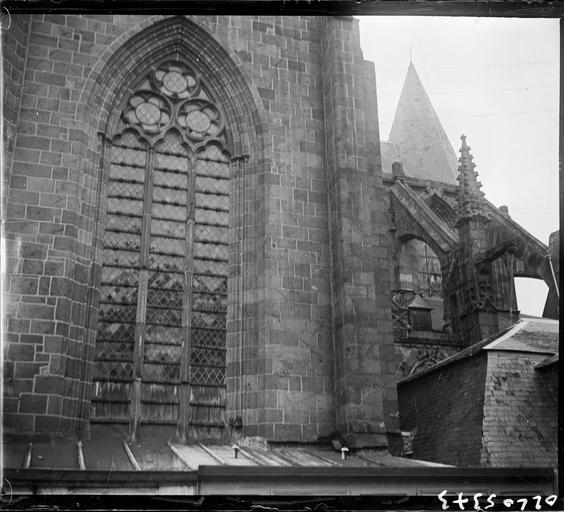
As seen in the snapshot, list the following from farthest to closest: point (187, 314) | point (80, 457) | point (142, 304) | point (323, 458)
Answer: point (187, 314), point (142, 304), point (323, 458), point (80, 457)

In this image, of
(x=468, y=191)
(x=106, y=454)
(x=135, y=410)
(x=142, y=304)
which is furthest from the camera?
(x=468, y=191)

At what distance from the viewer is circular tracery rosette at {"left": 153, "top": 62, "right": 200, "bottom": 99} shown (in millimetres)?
12422

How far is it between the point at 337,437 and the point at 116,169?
518cm

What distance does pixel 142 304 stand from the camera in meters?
11.2

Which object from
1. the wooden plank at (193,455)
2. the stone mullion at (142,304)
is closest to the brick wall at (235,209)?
the stone mullion at (142,304)

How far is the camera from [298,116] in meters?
12.5

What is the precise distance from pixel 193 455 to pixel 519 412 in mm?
5827

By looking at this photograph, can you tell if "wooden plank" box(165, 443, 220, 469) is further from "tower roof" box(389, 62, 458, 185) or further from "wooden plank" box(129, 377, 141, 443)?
"tower roof" box(389, 62, 458, 185)

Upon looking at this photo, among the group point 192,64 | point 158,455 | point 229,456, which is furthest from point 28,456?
point 192,64

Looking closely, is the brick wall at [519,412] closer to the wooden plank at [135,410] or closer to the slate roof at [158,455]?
the slate roof at [158,455]

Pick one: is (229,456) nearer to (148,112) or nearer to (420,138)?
(148,112)

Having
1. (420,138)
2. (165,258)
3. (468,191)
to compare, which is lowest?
(165,258)

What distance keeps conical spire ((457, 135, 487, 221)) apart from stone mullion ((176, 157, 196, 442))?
1099 cm

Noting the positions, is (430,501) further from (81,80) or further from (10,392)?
(81,80)
